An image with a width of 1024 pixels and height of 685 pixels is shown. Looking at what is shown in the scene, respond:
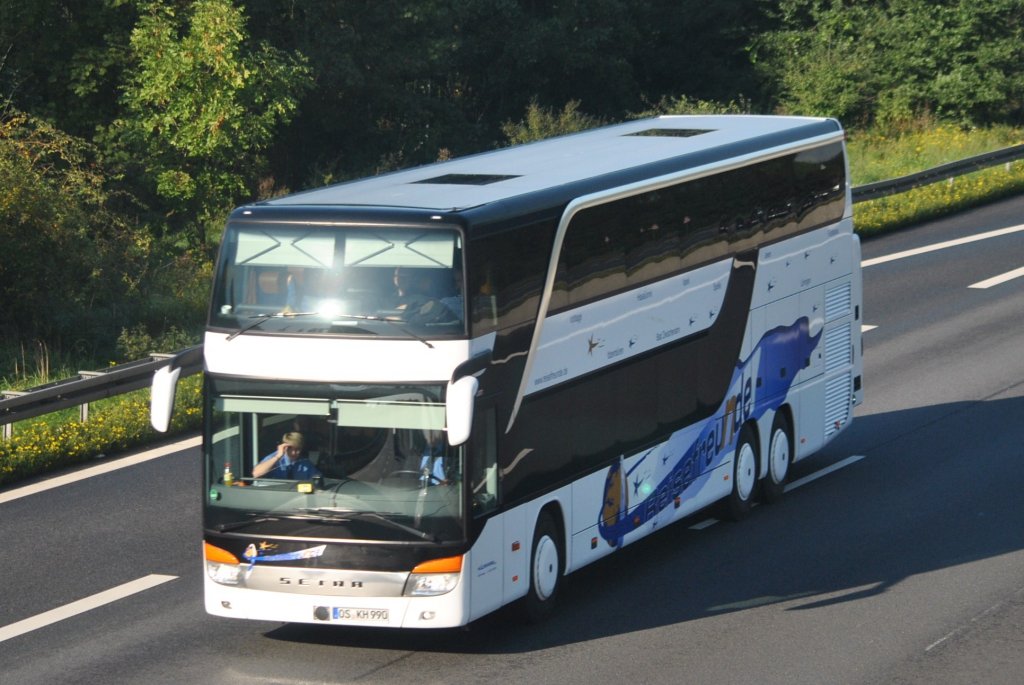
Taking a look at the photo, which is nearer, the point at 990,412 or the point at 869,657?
the point at 869,657

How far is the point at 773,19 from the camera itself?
5509 centimetres

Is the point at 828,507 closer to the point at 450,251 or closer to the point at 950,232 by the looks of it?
the point at 450,251

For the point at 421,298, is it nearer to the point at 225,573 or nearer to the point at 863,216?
the point at 225,573

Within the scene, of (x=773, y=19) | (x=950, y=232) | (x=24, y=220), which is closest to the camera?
(x=24, y=220)

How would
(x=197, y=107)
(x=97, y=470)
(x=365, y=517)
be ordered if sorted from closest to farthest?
(x=365, y=517), (x=97, y=470), (x=197, y=107)

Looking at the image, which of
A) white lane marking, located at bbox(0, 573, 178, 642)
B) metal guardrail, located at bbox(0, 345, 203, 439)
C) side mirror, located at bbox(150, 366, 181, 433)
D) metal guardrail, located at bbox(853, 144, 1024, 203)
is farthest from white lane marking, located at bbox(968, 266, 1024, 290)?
side mirror, located at bbox(150, 366, 181, 433)

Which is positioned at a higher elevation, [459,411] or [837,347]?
[459,411]

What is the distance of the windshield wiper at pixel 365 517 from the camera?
36.0 ft

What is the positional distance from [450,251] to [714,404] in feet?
16.5

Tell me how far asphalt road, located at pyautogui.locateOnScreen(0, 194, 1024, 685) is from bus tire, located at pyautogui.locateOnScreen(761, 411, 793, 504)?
220 mm

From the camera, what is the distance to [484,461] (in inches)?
447

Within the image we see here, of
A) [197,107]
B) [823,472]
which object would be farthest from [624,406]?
[197,107]

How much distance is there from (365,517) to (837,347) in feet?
28.6

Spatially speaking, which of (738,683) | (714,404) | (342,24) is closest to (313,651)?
(738,683)
